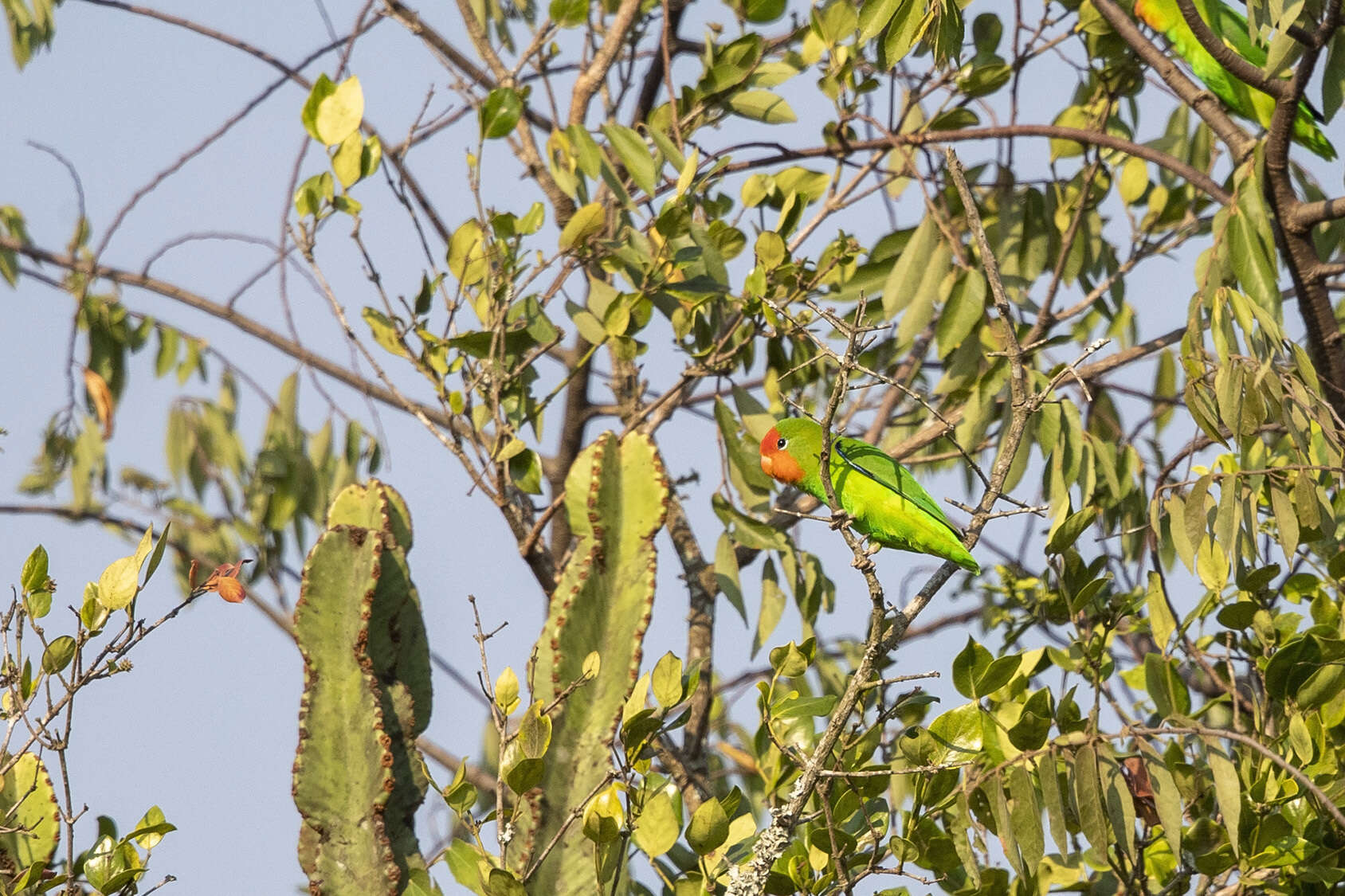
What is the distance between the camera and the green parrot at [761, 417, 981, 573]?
9.78 feet

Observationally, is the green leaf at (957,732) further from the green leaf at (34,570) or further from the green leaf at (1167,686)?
the green leaf at (34,570)

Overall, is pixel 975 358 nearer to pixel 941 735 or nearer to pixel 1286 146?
pixel 1286 146

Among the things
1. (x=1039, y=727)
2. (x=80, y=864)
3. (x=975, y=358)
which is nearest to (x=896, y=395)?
(x=975, y=358)

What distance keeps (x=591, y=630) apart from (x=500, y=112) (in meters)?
1.52

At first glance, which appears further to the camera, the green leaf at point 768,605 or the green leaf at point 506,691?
the green leaf at point 768,605

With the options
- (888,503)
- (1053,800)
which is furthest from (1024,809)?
(888,503)

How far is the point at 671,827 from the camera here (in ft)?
7.36

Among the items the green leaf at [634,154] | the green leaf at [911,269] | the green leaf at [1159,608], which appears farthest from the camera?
the green leaf at [911,269]

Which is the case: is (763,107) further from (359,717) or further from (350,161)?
(359,717)

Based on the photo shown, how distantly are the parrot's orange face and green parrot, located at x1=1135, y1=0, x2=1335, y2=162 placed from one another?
175cm

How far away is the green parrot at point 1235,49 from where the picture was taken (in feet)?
12.8

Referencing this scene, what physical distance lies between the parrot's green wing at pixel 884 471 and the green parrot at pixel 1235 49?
1681mm

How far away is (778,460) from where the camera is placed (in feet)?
11.0

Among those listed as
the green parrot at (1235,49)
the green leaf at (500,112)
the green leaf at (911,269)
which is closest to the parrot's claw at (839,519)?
the green leaf at (911,269)
